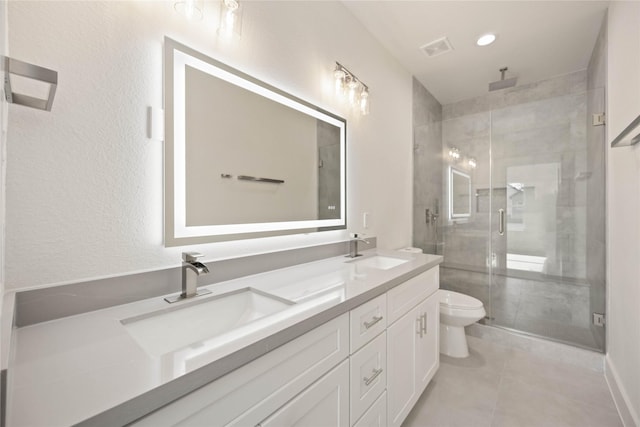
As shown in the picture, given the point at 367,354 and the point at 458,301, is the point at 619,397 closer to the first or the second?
the point at 458,301

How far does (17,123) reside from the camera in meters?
0.68

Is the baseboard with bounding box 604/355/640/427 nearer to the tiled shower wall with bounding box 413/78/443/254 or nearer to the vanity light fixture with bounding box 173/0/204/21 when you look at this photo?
the tiled shower wall with bounding box 413/78/443/254

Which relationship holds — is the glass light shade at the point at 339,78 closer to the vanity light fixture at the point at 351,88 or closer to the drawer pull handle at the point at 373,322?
the vanity light fixture at the point at 351,88

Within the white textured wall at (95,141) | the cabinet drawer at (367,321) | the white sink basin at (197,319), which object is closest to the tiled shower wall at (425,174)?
the cabinet drawer at (367,321)

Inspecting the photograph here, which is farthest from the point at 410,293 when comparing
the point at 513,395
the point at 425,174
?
the point at 425,174

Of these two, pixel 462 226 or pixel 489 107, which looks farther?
pixel 489 107

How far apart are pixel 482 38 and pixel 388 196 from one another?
1.49 metres

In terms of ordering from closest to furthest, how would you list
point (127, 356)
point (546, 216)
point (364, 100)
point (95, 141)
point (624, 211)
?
point (127, 356) < point (95, 141) < point (624, 211) < point (364, 100) < point (546, 216)

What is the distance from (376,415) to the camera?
3.60 feet

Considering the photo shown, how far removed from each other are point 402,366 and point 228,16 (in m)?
1.76

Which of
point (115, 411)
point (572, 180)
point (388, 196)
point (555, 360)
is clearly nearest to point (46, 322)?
point (115, 411)

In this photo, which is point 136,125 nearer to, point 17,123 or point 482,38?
point 17,123

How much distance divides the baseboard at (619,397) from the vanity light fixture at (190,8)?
8.61 ft

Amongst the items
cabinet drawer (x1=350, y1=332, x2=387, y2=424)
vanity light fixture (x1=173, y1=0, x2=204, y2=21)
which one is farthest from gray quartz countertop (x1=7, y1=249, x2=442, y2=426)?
vanity light fixture (x1=173, y1=0, x2=204, y2=21)
